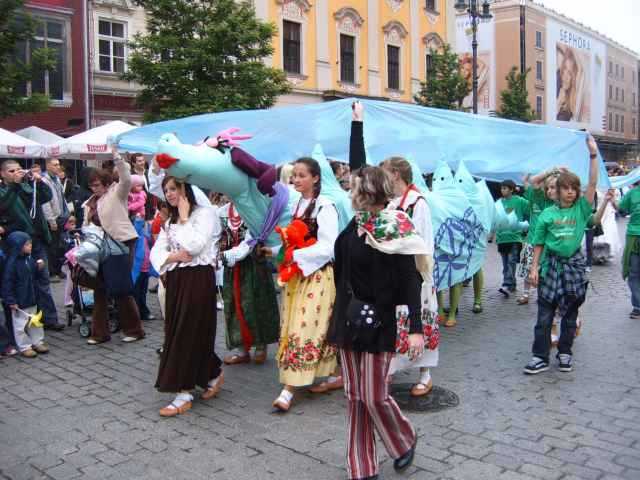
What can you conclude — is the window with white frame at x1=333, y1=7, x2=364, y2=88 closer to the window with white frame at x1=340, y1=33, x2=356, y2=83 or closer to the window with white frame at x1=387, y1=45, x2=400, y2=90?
the window with white frame at x1=340, y1=33, x2=356, y2=83

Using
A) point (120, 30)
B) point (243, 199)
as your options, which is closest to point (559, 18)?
point (120, 30)

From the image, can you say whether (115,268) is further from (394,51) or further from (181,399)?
(394,51)

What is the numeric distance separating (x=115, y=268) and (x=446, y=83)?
2174 centimetres

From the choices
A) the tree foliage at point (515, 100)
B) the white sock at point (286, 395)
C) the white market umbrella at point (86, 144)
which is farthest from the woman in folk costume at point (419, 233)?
the tree foliage at point (515, 100)

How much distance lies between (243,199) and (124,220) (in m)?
2.31

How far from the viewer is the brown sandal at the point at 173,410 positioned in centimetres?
490

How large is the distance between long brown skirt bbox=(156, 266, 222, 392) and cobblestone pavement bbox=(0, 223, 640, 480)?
0.28 metres

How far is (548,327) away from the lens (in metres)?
5.80

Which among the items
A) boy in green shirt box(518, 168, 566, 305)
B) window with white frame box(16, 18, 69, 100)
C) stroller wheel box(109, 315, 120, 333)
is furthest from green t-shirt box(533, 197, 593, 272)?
A: window with white frame box(16, 18, 69, 100)

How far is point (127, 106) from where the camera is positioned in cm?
2189

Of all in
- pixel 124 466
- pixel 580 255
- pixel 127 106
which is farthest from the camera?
pixel 127 106

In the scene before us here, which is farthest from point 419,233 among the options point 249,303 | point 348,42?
point 348,42

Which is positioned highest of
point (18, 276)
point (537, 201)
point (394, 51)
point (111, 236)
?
point (394, 51)

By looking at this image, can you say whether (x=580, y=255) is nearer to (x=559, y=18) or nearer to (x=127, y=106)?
(x=127, y=106)
